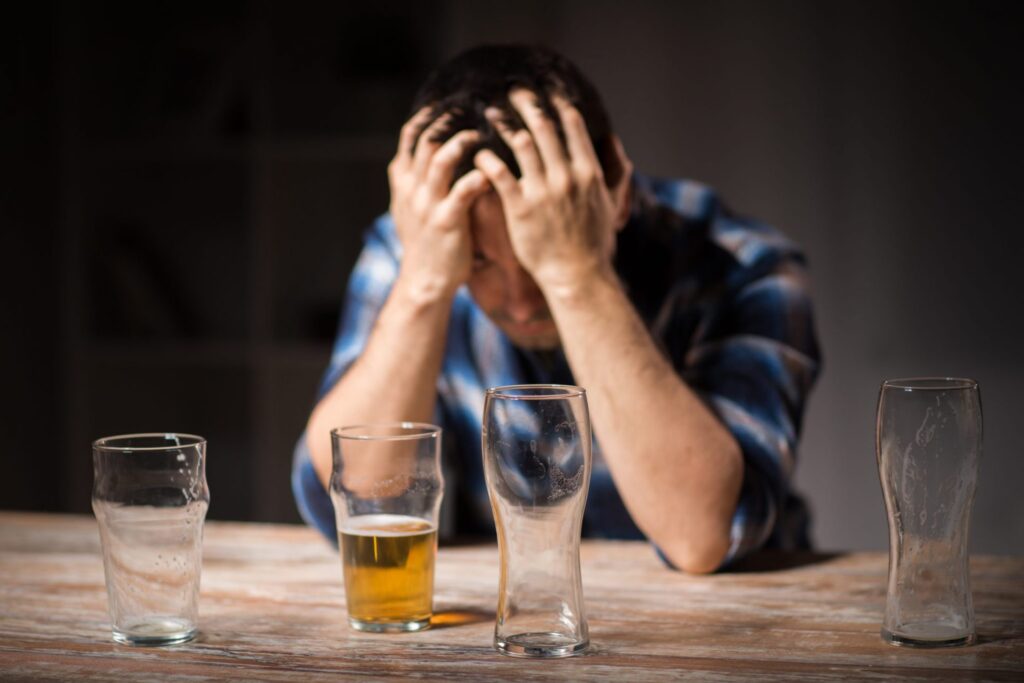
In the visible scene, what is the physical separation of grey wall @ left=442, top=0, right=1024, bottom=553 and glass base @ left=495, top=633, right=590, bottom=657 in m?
2.15

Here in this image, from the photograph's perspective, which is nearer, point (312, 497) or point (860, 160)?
point (312, 497)

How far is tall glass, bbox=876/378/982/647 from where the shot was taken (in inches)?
33.9

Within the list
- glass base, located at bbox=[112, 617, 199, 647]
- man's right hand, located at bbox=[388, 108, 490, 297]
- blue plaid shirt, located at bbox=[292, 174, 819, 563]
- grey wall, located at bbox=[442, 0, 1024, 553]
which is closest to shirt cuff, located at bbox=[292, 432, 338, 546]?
blue plaid shirt, located at bbox=[292, 174, 819, 563]

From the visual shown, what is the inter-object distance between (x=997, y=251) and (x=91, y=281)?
7.08 feet

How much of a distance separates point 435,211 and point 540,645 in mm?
568

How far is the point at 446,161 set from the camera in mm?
1276

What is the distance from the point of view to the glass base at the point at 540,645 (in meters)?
0.85

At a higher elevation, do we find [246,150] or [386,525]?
[246,150]

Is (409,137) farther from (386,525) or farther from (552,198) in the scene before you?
(386,525)

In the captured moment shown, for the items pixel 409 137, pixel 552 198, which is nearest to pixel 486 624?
pixel 552 198

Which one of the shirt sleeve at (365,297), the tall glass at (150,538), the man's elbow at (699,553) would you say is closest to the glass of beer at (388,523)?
the tall glass at (150,538)

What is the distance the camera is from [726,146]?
2947 mm

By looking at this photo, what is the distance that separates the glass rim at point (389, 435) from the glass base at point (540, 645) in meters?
0.17

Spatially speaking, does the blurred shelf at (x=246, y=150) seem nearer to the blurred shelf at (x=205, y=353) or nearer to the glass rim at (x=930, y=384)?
the blurred shelf at (x=205, y=353)
